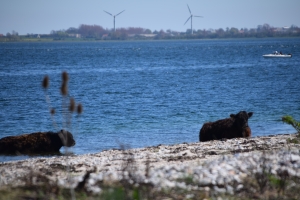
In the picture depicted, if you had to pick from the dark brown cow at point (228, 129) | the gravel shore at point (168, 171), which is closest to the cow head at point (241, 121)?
the dark brown cow at point (228, 129)

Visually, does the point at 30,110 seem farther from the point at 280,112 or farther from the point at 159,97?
the point at 280,112

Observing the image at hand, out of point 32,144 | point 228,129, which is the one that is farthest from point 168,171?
point 32,144

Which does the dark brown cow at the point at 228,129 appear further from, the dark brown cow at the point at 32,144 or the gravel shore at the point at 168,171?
the gravel shore at the point at 168,171

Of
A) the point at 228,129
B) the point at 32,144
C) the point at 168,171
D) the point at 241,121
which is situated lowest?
the point at 32,144

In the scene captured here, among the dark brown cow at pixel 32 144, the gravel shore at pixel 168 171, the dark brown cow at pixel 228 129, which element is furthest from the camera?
the dark brown cow at pixel 228 129

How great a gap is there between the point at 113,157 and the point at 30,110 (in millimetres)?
20497

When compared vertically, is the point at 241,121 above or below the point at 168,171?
below

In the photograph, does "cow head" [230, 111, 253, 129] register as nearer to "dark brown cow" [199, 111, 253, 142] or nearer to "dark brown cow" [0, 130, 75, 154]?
"dark brown cow" [199, 111, 253, 142]

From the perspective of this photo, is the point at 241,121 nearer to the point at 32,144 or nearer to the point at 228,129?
the point at 228,129

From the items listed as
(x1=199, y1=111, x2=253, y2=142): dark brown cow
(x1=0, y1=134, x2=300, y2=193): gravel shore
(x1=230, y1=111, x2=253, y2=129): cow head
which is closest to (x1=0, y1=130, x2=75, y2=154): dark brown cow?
(x1=199, y1=111, x2=253, y2=142): dark brown cow

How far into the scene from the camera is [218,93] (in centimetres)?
4391

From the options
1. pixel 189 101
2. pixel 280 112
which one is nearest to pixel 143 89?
pixel 189 101

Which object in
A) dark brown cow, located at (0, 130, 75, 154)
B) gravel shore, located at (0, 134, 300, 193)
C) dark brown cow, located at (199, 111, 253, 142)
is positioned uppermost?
gravel shore, located at (0, 134, 300, 193)

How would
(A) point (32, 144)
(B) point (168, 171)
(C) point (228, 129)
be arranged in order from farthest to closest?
(C) point (228, 129) → (A) point (32, 144) → (B) point (168, 171)
